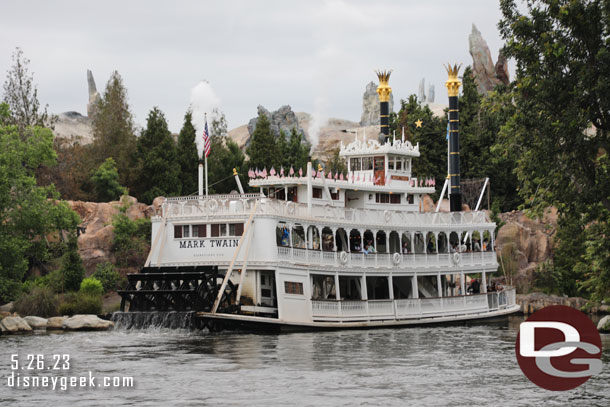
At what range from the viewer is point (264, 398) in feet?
70.2

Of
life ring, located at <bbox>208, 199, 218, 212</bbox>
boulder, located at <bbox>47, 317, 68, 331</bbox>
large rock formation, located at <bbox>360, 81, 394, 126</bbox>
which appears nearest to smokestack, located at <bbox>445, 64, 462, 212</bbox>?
life ring, located at <bbox>208, 199, 218, 212</bbox>

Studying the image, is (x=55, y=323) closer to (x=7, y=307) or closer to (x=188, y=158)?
(x=7, y=307)

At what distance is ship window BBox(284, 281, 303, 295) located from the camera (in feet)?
119

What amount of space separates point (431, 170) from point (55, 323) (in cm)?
3976

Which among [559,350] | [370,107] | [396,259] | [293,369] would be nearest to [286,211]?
[396,259]

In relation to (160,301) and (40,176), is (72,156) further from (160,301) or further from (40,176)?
(160,301)

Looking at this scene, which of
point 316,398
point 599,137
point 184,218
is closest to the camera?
point 316,398

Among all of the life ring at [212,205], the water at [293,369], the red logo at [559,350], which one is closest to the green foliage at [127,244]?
Answer: the water at [293,369]

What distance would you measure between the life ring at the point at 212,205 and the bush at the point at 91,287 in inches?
474

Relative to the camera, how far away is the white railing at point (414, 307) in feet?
124

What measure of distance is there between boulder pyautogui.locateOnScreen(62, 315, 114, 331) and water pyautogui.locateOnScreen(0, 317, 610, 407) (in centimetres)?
290

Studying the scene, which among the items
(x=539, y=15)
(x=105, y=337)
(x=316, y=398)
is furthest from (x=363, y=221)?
(x=316, y=398)

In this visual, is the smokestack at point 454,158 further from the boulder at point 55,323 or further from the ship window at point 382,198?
the boulder at point 55,323

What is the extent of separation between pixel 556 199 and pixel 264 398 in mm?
10800
